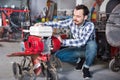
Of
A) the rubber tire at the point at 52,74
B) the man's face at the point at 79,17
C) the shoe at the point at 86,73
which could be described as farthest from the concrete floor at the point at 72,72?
the man's face at the point at 79,17

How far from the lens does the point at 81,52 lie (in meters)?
3.29

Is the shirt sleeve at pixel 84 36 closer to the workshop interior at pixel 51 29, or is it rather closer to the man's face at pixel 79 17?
the man's face at pixel 79 17

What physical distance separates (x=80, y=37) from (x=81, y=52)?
293mm

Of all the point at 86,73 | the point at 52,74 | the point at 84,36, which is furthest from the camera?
the point at 86,73

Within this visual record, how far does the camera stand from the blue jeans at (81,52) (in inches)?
122

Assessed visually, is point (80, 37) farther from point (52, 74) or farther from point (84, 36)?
point (52, 74)

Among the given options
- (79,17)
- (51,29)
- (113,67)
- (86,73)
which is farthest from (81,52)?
(51,29)

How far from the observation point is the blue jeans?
10.2 ft

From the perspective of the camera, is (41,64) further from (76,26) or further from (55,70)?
(76,26)

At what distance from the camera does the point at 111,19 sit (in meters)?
3.25

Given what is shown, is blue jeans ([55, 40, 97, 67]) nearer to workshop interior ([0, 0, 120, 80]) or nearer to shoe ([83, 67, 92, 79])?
shoe ([83, 67, 92, 79])

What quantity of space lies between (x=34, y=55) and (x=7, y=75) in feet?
2.42

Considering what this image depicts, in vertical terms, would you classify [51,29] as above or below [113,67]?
above

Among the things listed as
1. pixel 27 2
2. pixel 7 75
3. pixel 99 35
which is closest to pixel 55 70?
pixel 7 75
